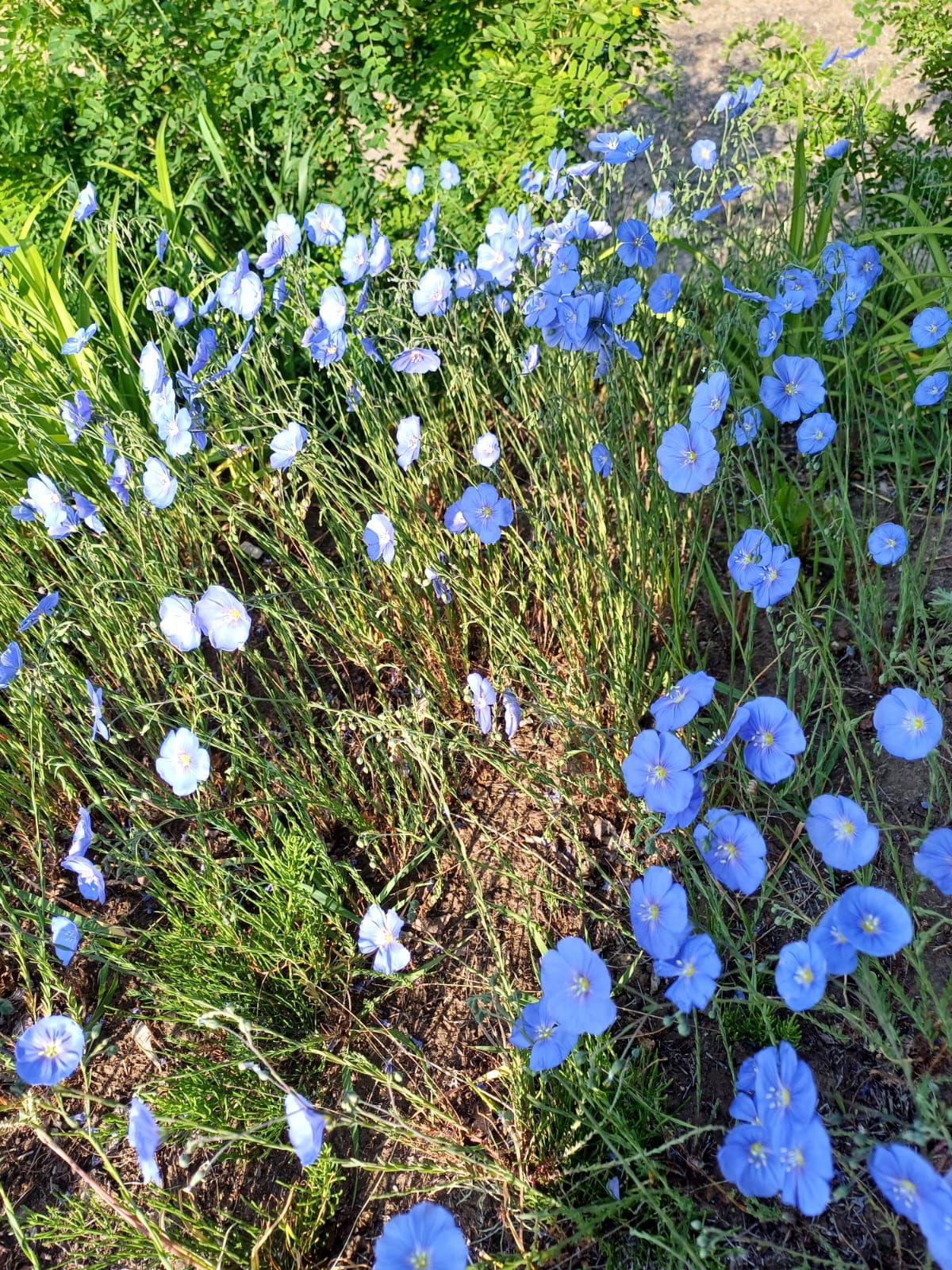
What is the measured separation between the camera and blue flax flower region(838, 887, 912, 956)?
3.82ft

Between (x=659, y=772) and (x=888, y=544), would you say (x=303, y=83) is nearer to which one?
(x=888, y=544)

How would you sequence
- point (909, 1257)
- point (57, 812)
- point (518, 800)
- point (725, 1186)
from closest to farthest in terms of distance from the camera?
point (909, 1257) < point (725, 1186) < point (518, 800) < point (57, 812)

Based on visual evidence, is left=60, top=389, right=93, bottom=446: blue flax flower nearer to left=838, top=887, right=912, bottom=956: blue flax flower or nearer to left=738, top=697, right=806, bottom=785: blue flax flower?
left=738, top=697, right=806, bottom=785: blue flax flower

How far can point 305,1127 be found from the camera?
1.26m

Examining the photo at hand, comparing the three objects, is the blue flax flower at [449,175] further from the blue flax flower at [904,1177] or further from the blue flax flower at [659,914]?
the blue flax flower at [904,1177]

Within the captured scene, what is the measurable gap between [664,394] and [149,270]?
1695mm

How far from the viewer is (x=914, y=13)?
2814 mm

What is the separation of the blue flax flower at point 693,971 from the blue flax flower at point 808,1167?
0.66ft

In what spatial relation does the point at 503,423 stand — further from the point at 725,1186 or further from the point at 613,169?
the point at 725,1186

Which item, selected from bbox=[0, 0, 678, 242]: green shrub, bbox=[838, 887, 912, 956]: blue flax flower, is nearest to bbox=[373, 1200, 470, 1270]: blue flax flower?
bbox=[838, 887, 912, 956]: blue flax flower

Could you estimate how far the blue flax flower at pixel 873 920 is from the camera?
116 cm

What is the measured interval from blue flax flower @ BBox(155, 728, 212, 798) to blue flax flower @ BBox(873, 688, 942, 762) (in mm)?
1148

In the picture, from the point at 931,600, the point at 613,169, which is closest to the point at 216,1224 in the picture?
the point at 931,600

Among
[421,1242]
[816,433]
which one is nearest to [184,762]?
[421,1242]
